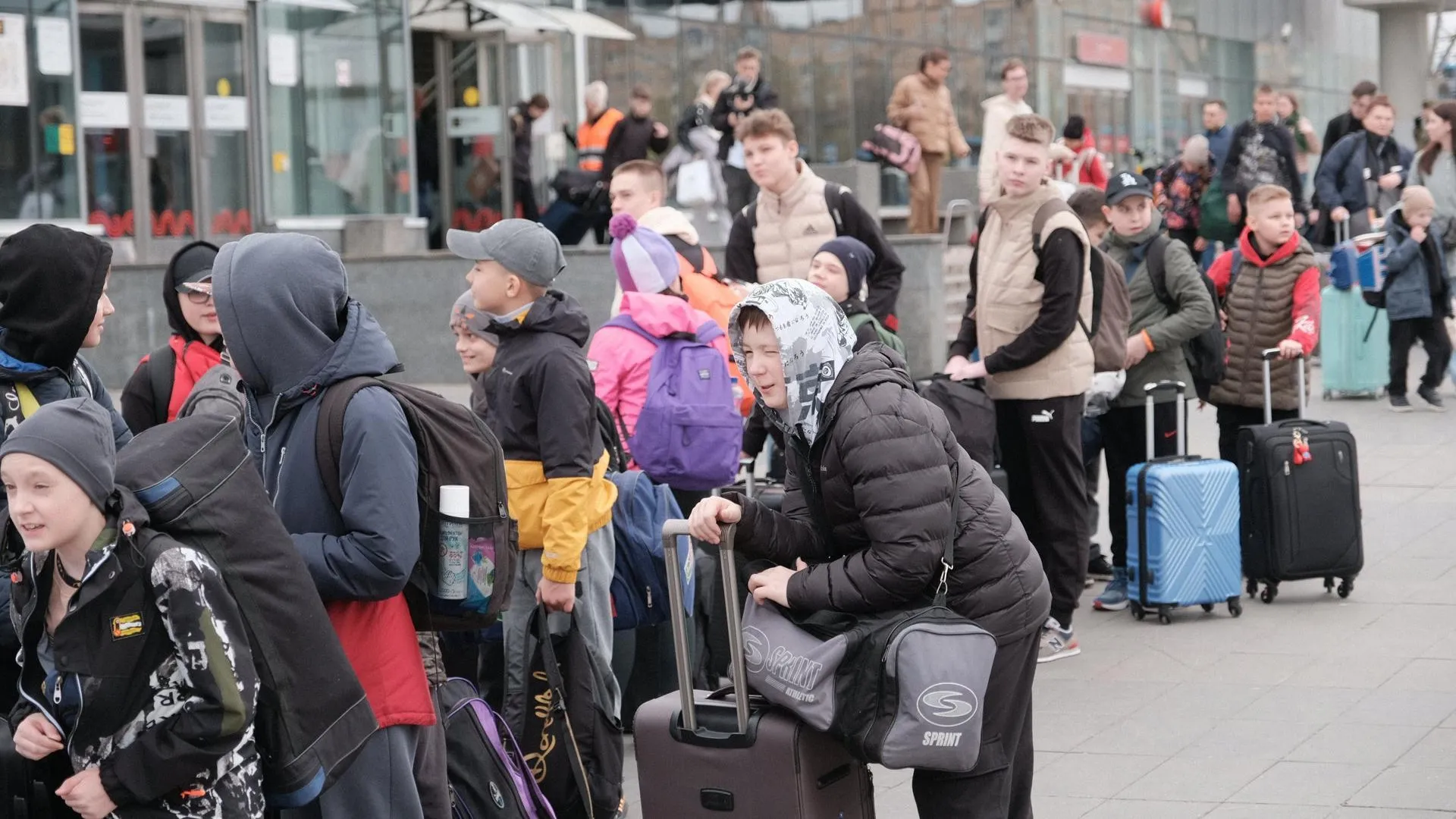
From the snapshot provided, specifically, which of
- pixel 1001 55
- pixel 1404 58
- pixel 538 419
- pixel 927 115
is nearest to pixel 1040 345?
pixel 538 419

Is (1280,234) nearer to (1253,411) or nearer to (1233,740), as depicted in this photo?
(1253,411)

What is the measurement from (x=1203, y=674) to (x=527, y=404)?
312cm

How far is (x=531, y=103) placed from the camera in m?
20.8

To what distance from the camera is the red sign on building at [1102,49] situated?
3916 cm

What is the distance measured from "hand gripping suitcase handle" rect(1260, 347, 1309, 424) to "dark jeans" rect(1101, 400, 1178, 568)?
41 cm

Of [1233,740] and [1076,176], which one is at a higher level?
[1076,176]

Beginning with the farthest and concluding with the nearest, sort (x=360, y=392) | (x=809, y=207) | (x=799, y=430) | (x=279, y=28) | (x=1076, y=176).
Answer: (x=1076, y=176)
(x=279, y=28)
(x=809, y=207)
(x=799, y=430)
(x=360, y=392)

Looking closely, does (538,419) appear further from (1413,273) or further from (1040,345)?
(1413,273)

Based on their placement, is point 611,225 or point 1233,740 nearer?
point 1233,740

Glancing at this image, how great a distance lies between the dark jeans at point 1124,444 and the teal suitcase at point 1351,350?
22.3 ft

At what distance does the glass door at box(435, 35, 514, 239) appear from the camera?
858 inches

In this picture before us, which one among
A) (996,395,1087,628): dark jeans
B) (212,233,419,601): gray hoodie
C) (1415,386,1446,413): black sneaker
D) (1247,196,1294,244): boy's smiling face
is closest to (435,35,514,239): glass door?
(1415,386,1446,413): black sneaker

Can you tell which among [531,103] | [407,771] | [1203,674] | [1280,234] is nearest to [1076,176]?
[531,103]

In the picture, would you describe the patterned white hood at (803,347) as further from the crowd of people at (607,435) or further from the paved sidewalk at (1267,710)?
the paved sidewalk at (1267,710)
